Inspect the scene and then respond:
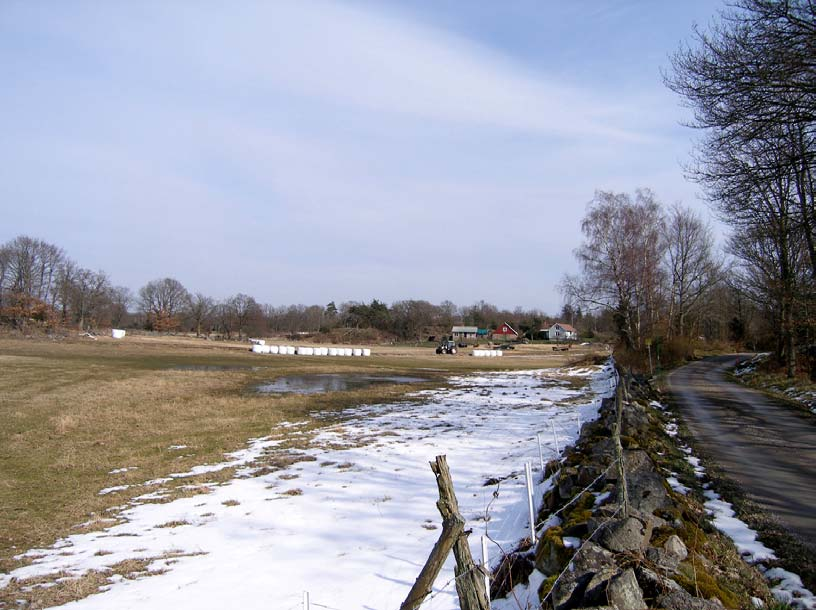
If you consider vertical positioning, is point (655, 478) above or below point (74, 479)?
above

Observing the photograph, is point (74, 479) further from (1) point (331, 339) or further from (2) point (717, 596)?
(1) point (331, 339)

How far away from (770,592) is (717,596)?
1321 millimetres

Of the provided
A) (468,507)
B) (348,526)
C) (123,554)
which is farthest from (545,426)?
(123,554)

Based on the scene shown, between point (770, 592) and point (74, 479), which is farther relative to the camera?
point (74, 479)

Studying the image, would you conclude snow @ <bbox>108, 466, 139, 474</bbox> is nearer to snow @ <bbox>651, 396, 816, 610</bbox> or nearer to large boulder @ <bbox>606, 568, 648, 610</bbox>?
snow @ <bbox>651, 396, 816, 610</bbox>

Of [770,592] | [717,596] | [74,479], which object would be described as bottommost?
[74,479]

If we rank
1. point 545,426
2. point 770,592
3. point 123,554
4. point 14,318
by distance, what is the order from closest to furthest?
point 770,592
point 123,554
point 545,426
point 14,318

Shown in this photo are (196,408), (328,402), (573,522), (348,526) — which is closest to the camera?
(573,522)

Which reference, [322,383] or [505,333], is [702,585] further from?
[505,333]

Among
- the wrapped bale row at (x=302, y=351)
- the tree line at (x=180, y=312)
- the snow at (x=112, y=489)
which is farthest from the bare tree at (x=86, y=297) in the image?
the snow at (x=112, y=489)

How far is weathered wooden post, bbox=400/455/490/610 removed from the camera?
3.29 m

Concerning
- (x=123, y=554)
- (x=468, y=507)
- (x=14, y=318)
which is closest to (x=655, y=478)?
(x=468, y=507)

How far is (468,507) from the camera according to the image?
29.0ft

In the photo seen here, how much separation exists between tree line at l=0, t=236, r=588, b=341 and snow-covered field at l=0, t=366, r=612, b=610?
59.7m
